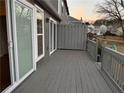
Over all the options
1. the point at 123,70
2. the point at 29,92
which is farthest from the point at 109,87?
the point at 29,92

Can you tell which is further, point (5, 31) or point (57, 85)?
point (57, 85)

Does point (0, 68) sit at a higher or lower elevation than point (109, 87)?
higher

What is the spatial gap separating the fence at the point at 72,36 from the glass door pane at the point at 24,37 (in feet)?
20.5

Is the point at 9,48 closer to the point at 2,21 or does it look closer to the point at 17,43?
the point at 17,43

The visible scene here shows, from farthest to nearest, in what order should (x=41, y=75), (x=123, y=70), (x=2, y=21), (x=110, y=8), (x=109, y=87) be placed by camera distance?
A: (x=110, y=8) < (x=41, y=75) < (x=109, y=87) < (x=2, y=21) < (x=123, y=70)

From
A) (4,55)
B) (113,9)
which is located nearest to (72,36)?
(4,55)

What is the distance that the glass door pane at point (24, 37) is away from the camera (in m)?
3.35

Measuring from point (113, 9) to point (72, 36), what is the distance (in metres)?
14.8

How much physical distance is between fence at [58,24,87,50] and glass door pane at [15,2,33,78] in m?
6.26

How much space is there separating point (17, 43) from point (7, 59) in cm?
47

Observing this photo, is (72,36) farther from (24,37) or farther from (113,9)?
(113,9)

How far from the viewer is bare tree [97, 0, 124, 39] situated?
21.3m

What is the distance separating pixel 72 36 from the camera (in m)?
10.3

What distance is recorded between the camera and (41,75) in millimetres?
4215
